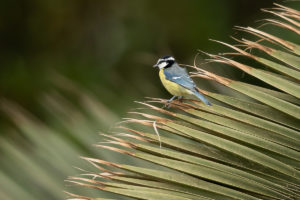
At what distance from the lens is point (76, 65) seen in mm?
6566

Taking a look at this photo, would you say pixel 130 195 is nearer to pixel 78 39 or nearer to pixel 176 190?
pixel 176 190

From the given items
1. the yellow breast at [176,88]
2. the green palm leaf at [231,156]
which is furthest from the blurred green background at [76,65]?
the green palm leaf at [231,156]

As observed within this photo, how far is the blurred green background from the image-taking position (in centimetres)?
383

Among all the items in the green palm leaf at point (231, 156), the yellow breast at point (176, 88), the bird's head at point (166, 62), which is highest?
the bird's head at point (166, 62)

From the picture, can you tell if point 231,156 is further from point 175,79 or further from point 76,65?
point 76,65

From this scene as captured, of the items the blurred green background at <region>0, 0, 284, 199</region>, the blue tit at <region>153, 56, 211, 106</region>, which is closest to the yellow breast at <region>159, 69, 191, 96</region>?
the blue tit at <region>153, 56, 211, 106</region>

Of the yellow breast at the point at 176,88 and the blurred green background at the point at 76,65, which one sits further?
the yellow breast at the point at 176,88

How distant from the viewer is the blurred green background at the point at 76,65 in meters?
3.83

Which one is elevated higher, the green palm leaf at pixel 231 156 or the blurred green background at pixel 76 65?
the blurred green background at pixel 76 65

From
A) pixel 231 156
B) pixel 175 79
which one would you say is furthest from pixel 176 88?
pixel 231 156

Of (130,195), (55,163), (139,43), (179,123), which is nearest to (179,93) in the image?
(55,163)

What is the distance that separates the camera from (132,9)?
32.0 feet

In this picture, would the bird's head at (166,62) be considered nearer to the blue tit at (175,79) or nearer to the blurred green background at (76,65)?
the blue tit at (175,79)

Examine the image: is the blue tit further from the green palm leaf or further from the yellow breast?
the green palm leaf
